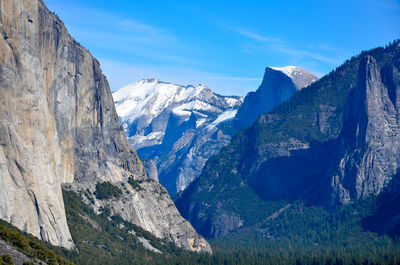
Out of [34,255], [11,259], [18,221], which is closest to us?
[11,259]

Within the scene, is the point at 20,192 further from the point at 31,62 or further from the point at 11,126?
the point at 31,62

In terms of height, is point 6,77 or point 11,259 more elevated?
point 6,77

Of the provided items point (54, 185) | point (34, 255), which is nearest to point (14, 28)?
point (54, 185)

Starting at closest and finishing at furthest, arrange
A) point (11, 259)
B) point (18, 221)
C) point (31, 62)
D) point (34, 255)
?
point (11, 259) < point (34, 255) < point (18, 221) < point (31, 62)

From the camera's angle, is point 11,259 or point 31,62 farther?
point 31,62

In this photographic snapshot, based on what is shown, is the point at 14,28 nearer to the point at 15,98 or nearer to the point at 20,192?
the point at 15,98

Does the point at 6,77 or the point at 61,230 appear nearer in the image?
the point at 6,77

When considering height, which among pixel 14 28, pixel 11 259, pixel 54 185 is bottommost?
pixel 11 259

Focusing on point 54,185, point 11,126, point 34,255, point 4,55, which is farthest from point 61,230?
point 34,255

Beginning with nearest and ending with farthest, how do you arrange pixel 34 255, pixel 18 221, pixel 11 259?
pixel 11 259
pixel 34 255
pixel 18 221
